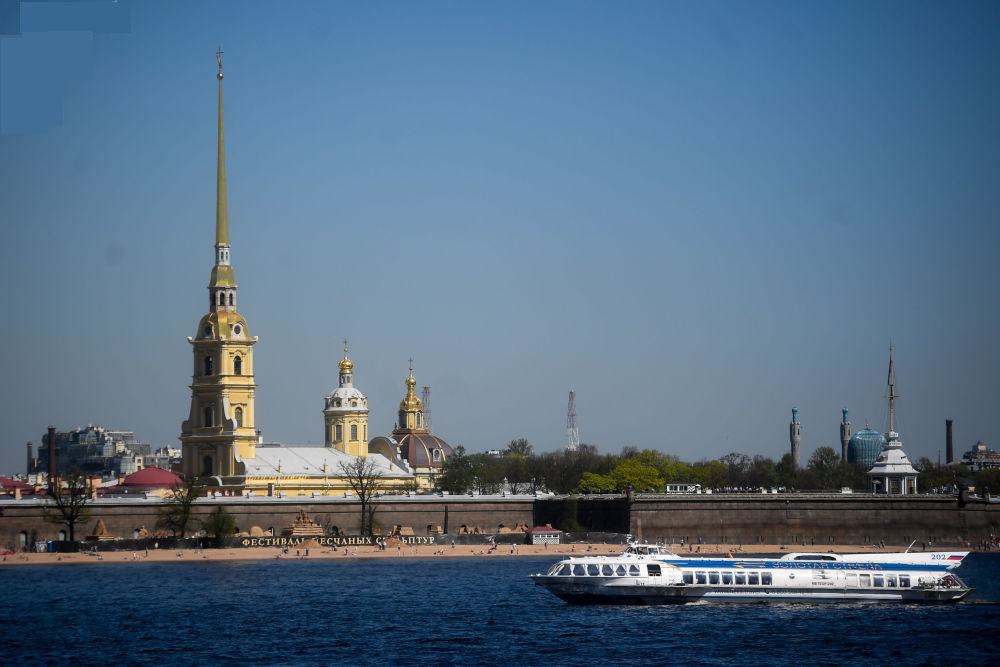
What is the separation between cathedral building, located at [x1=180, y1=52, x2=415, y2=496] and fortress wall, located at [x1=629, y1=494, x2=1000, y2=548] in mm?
32806

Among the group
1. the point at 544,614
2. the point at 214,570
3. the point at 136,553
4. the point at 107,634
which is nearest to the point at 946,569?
the point at 544,614

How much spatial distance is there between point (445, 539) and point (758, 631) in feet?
197

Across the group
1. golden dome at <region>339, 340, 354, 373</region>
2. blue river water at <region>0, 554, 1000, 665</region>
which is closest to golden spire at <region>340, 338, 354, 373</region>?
golden dome at <region>339, 340, 354, 373</region>

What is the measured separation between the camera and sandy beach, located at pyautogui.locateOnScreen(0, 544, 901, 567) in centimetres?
11200

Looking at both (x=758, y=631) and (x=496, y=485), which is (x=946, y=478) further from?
(x=758, y=631)

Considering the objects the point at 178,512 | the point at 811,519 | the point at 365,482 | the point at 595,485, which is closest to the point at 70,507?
the point at 178,512

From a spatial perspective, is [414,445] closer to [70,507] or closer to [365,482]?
[365,482]

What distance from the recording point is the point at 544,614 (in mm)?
73625

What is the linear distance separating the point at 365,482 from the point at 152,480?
2025 centimetres

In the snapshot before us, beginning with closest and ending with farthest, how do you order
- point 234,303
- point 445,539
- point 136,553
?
1. point 136,553
2. point 445,539
3. point 234,303

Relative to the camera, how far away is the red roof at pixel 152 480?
454 ft

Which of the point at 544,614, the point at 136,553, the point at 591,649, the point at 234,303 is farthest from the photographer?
the point at 234,303

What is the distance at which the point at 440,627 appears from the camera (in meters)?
69.9

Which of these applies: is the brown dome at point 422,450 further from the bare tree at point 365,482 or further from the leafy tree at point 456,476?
the bare tree at point 365,482
